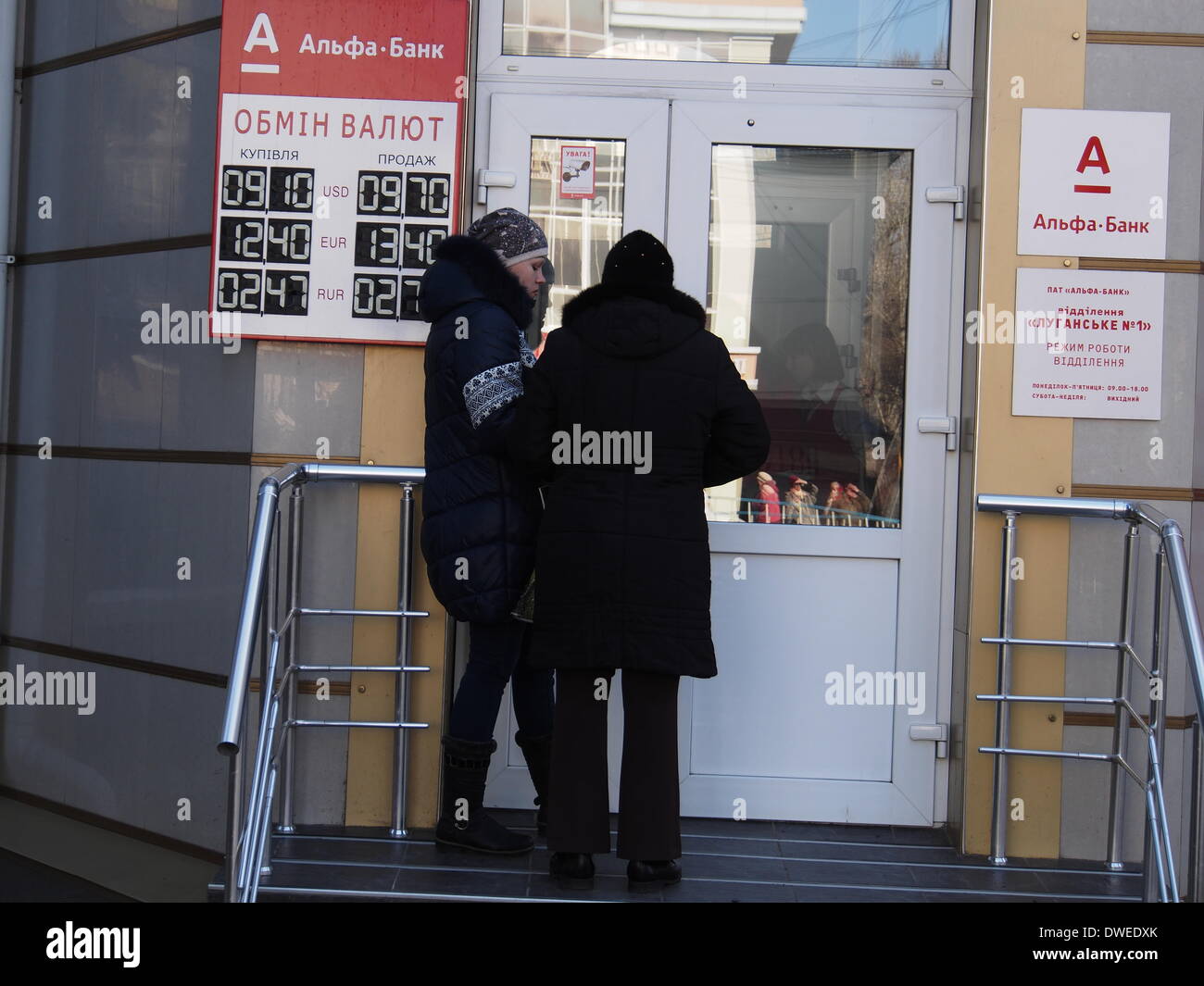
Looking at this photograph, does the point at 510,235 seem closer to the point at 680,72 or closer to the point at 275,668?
the point at 680,72

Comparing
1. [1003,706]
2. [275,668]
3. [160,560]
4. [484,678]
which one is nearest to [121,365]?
[160,560]

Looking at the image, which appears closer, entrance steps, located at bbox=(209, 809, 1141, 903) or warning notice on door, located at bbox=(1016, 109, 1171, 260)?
entrance steps, located at bbox=(209, 809, 1141, 903)

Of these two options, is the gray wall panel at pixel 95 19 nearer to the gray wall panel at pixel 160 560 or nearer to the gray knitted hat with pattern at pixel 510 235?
the gray knitted hat with pattern at pixel 510 235

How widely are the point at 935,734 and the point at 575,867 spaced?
138 cm

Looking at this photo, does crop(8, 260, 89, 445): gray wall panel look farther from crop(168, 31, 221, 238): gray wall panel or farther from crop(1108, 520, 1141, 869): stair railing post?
crop(1108, 520, 1141, 869): stair railing post

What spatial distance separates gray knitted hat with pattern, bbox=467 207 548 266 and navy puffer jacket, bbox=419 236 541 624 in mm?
64

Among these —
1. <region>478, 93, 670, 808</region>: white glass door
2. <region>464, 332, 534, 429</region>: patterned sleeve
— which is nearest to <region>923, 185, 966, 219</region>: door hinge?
<region>478, 93, 670, 808</region>: white glass door

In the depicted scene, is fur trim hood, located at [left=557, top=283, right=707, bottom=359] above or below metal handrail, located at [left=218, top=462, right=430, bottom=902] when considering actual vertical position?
above

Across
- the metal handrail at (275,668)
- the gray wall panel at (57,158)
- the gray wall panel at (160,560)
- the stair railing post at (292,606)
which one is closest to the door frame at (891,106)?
the metal handrail at (275,668)

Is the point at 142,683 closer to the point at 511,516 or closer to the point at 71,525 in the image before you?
the point at 71,525

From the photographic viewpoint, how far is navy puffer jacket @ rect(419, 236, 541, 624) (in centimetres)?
372

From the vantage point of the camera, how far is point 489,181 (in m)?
4.42

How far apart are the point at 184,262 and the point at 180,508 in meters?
0.87
